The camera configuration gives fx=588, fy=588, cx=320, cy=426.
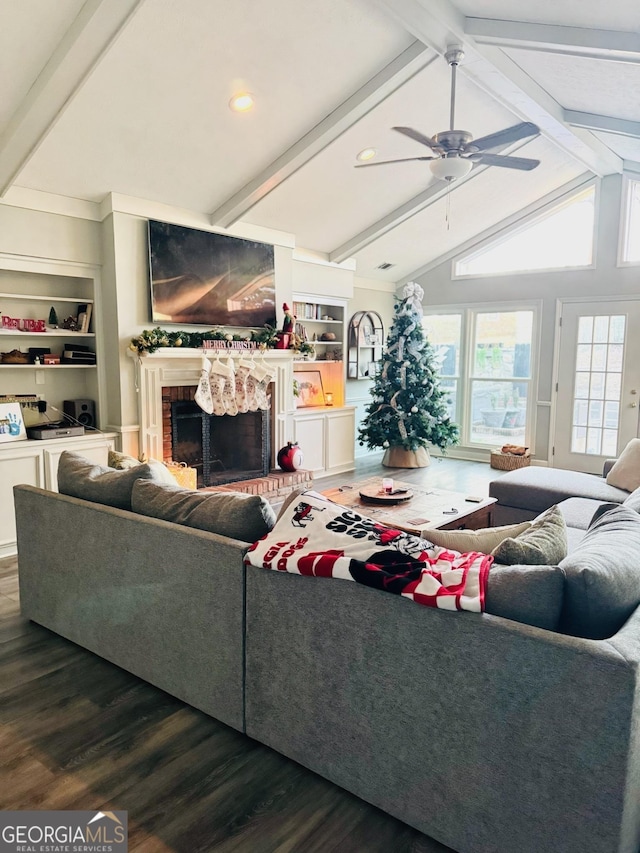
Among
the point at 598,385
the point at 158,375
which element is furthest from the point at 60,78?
the point at 598,385

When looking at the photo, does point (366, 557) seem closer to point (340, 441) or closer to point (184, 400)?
point (184, 400)

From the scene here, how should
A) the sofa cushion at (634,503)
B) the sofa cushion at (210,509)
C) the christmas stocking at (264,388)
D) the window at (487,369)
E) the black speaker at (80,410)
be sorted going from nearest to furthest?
1. the sofa cushion at (210,509)
2. the sofa cushion at (634,503)
3. the black speaker at (80,410)
4. the christmas stocking at (264,388)
5. the window at (487,369)

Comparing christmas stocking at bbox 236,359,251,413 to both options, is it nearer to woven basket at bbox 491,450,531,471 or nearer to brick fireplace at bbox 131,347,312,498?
brick fireplace at bbox 131,347,312,498

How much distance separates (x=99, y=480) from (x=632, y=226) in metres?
6.38

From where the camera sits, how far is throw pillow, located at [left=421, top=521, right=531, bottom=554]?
2092 millimetres

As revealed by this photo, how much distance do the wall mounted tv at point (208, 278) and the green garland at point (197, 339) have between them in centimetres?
11

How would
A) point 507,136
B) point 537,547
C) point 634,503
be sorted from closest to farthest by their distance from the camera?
point 537,547 < point 634,503 < point 507,136

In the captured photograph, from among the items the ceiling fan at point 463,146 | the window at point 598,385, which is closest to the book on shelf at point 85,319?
the ceiling fan at point 463,146

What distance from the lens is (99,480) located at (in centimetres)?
279

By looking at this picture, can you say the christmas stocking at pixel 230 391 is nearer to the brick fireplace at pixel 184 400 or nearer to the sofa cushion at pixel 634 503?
the brick fireplace at pixel 184 400

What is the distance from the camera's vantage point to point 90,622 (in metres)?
2.75

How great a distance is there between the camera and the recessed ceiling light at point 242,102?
399 cm

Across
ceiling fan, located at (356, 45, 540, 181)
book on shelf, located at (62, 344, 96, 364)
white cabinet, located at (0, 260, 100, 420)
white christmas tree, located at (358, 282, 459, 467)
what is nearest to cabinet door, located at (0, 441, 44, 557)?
white cabinet, located at (0, 260, 100, 420)

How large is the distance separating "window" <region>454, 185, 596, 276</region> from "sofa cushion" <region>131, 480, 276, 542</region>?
241 inches
